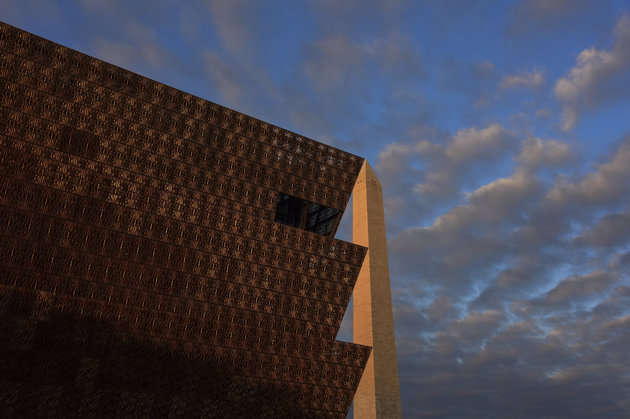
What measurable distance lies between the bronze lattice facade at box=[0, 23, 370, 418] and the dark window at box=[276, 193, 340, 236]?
5.60 ft

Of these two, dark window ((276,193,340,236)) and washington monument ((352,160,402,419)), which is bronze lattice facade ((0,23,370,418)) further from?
washington monument ((352,160,402,419))

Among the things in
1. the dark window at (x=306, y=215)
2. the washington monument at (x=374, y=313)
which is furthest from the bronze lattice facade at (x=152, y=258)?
the washington monument at (x=374, y=313)

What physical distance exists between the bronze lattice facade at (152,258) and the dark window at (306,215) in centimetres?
171

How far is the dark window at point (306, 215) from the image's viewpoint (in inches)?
1363

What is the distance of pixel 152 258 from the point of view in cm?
2667

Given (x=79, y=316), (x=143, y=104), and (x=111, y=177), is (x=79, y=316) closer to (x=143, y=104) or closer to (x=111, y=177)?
(x=111, y=177)

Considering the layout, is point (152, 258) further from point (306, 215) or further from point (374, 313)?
point (374, 313)

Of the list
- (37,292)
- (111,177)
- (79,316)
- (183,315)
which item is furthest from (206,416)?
(111,177)

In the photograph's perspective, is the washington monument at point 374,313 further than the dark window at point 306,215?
No

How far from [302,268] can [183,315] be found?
7.80 meters

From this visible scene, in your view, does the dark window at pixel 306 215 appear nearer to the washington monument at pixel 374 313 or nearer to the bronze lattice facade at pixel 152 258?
the bronze lattice facade at pixel 152 258

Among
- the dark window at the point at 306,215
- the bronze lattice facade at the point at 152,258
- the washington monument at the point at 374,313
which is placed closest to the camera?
the bronze lattice facade at the point at 152,258

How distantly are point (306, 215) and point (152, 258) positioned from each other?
11646mm

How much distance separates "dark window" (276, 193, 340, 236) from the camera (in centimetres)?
3462
